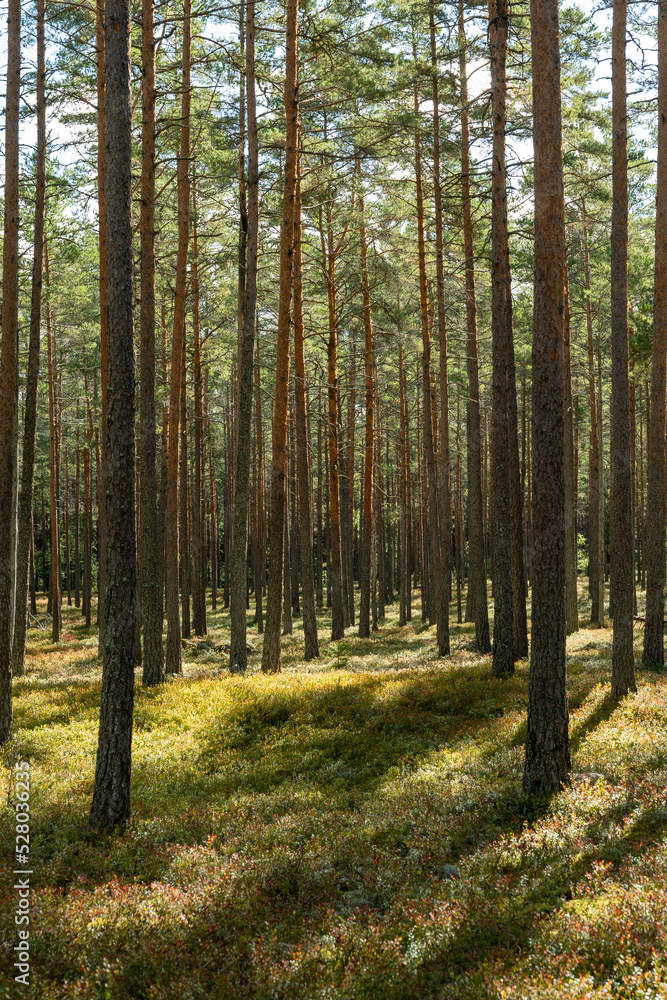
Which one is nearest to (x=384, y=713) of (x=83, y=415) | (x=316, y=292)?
(x=316, y=292)

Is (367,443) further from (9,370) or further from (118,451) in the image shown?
(118,451)

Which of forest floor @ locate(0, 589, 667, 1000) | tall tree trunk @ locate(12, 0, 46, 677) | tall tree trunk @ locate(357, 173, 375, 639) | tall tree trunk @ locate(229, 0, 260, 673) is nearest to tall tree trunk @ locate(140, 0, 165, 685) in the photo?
forest floor @ locate(0, 589, 667, 1000)

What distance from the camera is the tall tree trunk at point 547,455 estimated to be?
7.41 m

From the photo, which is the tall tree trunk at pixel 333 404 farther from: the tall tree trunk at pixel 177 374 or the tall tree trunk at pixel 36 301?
the tall tree trunk at pixel 36 301

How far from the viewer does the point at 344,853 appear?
6.50 m

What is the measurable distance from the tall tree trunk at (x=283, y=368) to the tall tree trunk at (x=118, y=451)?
6742 mm

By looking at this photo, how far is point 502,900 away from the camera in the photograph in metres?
5.45

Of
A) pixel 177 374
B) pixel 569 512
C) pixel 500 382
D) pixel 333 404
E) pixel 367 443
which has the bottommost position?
pixel 569 512

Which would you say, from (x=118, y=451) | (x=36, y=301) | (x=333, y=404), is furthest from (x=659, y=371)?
(x=36, y=301)

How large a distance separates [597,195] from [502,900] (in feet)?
58.6

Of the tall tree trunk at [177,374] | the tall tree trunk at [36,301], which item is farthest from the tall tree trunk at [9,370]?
the tall tree trunk at [177,374]

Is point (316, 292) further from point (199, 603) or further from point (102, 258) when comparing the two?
point (199, 603)

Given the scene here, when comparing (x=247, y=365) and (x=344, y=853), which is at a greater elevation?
(x=247, y=365)

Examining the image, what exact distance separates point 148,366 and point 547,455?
8.19 m
